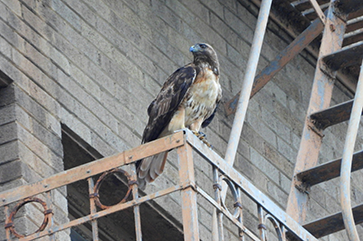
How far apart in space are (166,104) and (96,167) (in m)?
1.62

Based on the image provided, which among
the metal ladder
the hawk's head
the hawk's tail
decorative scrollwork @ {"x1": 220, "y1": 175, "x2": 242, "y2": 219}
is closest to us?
decorative scrollwork @ {"x1": 220, "y1": 175, "x2": 242, "y2": 219}

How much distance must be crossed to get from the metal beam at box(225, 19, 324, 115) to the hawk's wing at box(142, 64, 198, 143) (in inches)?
80.7

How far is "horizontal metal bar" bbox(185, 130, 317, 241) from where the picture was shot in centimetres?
533

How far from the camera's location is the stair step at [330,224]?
274 inches

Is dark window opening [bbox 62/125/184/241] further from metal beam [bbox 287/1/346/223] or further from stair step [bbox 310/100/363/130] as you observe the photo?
stair step [bbox 310/100/363/130]

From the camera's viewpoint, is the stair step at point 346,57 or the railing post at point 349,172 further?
the stair step at point 346,57

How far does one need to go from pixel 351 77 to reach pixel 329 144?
0.92 meters

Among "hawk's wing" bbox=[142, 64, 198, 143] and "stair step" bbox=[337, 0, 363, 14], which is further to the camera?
"stair step" bbox=[337, 0, 363, 14]

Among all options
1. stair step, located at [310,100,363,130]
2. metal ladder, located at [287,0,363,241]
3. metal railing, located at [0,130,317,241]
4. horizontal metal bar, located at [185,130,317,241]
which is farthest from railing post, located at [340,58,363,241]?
metal railing, located at [0,130,317,241]

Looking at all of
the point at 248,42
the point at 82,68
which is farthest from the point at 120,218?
the point at 248,42

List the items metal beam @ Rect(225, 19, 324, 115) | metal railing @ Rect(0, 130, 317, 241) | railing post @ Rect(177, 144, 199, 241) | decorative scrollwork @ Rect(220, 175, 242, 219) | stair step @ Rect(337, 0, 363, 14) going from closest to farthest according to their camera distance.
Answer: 1. railing post @ Rect(177, 144, 199, 241)
2. metal railing @ Rect(0, 130, 317, 241)
3. decorative scrollwork @ Rect(220, 175, 242, 219)
4. stair step @ Rect(337, 0, 363, 14)
5. metal beam @ Rect(225, 19, 324, 115)

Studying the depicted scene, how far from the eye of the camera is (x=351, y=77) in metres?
10.8

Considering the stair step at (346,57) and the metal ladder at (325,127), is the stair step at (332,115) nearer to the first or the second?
the metal ladder at (325,127)

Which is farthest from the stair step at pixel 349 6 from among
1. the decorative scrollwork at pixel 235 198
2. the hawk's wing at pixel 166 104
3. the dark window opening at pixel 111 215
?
Result: the decorative scrollwork at pixel 235 198
